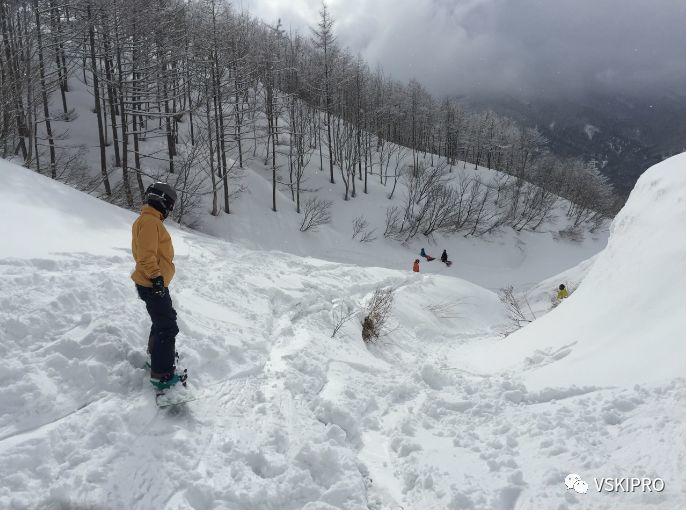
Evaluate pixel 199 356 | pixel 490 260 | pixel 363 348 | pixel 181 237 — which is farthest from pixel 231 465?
pixel 490 260

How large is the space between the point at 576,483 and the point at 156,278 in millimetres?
4095

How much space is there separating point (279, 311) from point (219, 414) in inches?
153

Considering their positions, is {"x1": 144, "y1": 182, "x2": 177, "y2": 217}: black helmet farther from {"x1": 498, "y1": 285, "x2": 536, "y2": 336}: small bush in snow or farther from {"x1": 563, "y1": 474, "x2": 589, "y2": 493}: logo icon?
{"x1": 498, "y1": 285, "x2": 536, "y2": 336}: small bush in snow

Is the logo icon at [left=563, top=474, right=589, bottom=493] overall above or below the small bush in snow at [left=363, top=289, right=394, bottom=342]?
above

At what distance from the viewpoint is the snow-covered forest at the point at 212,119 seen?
1856 centimetres

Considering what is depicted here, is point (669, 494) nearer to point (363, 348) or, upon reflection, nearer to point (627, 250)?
point (627, 250)

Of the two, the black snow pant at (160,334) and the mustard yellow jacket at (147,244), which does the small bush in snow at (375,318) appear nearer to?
the black snow pant at (160,334)

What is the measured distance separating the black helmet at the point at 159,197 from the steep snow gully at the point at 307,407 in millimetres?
1597

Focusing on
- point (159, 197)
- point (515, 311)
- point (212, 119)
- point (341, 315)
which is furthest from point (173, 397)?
point (212, 119)

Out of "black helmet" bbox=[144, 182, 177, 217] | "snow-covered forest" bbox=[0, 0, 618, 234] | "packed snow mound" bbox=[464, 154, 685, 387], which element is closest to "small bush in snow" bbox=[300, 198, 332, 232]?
"snow-covered forest" bbox=[0, 0, 618, 234]

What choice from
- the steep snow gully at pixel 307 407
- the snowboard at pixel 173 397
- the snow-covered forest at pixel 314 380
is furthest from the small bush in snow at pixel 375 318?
the snowboard at pixel 173 397

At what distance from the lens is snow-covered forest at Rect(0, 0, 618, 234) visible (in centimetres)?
1856

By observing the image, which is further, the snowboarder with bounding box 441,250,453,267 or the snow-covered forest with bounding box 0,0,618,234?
the snowboarder with bounding box 441,250,453,267

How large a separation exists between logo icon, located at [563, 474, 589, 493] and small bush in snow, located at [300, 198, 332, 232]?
2565 centimetres
